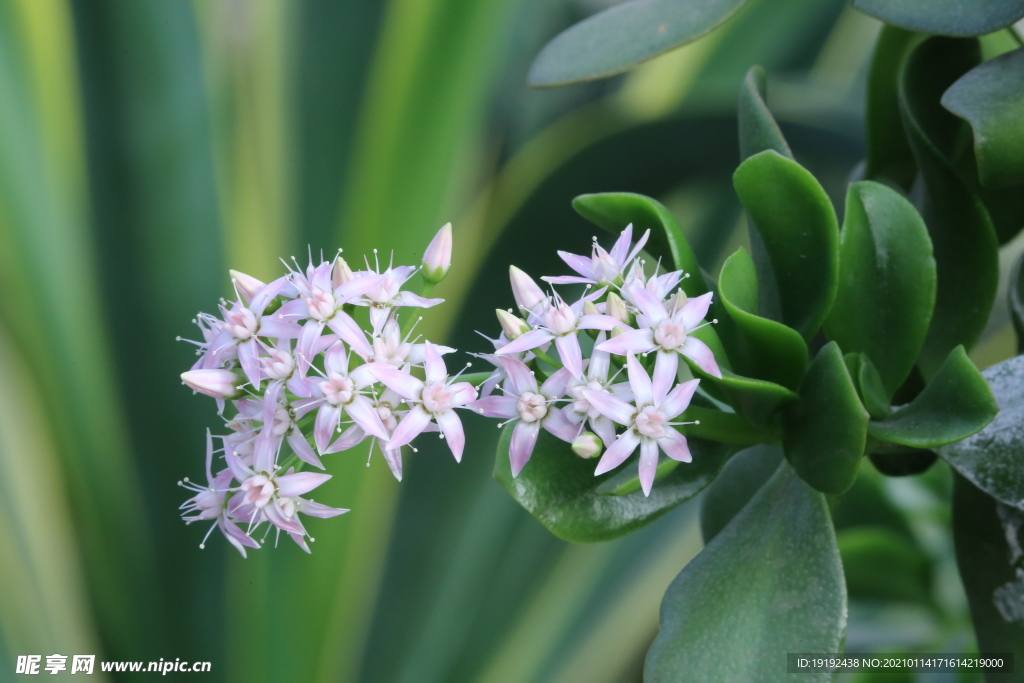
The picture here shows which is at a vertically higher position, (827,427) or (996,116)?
(996,116)

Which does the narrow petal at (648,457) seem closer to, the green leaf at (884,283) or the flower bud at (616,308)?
the flower bud at (616,308)

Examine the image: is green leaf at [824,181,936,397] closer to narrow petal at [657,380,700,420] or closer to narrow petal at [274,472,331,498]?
→ narrow petal at [657,380,700,420]

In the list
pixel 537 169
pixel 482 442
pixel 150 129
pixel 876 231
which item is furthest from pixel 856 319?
pixel 150 129

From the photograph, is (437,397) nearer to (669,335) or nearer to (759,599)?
(669,335)

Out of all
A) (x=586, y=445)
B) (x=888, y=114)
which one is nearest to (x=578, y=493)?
(x=586, y=445)

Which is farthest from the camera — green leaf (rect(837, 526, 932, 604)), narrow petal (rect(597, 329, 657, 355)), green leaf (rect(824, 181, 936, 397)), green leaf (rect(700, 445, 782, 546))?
green leaf (rect(837, 526, 932, 604))

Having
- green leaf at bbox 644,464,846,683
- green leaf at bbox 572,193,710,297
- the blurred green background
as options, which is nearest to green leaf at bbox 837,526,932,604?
the blurred green background

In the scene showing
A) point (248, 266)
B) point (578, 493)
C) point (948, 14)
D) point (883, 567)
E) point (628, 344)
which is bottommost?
point (883, 567)
